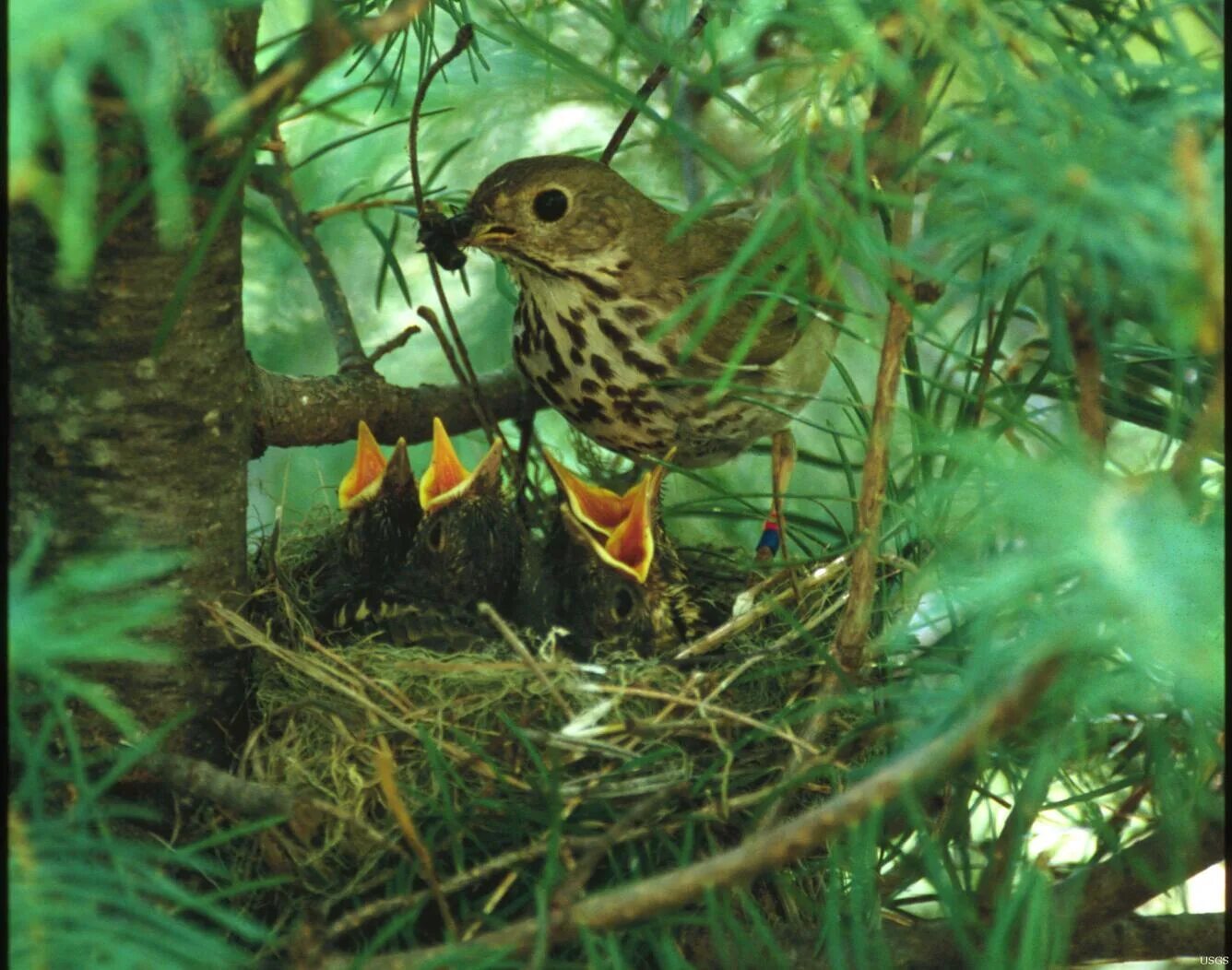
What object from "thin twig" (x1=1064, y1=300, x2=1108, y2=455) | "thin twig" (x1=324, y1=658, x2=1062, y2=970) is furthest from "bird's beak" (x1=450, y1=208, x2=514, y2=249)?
"thin twig" (x1=324, y1=658, x2=1062, y2=970)

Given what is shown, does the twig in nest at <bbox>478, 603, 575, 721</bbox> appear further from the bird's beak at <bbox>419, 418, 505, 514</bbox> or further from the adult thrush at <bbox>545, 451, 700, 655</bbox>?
the bird's beak at <bbox>419, 418, 505, 514</bbox>

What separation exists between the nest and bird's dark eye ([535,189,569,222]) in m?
0.62

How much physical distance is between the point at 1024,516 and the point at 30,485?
85 cm

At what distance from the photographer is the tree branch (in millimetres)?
1622

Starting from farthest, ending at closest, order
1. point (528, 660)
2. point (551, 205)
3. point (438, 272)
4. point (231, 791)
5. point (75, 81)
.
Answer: point (551, 205)
point (438, 272)
point (528, 660)
point (231, 791)
point (75, 81)

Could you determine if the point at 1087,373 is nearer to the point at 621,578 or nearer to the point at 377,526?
the point at 621,578

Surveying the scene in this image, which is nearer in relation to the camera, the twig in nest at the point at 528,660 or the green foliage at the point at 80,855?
the green foliage at the point at 80,855

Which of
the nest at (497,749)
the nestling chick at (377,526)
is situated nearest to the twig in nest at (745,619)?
the nest at (497,749)

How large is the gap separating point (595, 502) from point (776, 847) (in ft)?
3.72

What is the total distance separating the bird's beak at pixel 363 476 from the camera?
5.98 ft

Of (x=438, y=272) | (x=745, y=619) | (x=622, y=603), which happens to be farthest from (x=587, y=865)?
(x=438, y=272)

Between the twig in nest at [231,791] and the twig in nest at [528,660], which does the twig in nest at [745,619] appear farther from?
the twig in nest at [231,791]

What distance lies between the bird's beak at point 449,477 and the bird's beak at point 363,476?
6 cm

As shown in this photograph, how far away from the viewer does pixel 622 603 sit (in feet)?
5.67
